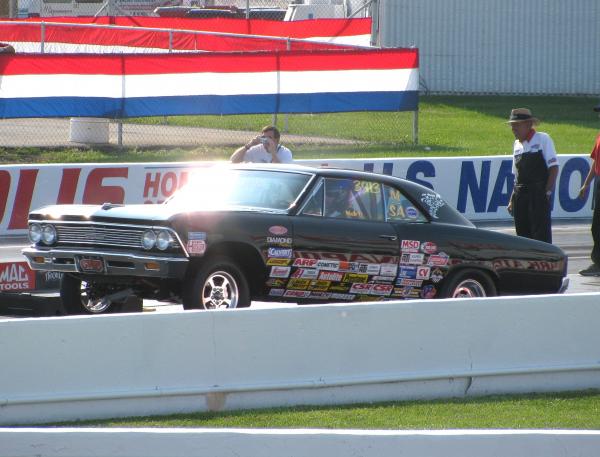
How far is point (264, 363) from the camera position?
296 inches

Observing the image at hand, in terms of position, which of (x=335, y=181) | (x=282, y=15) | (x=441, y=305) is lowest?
(x=441, y=305)

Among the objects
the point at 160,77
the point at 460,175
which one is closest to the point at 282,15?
the point at 160,77

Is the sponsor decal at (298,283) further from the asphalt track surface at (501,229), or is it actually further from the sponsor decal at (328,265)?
the asphalt track surface at (501,229)

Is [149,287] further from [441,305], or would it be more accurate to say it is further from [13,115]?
[13,115]

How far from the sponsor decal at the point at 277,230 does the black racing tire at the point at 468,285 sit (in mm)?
1550

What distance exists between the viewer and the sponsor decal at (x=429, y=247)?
10102mm

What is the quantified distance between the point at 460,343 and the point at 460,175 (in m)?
10.4

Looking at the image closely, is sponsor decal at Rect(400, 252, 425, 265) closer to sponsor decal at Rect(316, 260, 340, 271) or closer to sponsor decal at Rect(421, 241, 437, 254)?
sponsor decal at Rect(421, 241, 437, 254)

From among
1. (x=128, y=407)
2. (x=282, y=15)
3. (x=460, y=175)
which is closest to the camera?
(x=128, y=407)

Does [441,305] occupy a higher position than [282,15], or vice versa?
[282,15]

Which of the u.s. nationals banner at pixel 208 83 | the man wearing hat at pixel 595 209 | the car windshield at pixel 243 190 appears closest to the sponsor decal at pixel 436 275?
the car windshield at pixel 243 190

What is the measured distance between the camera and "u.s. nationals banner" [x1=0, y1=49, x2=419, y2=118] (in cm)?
2011

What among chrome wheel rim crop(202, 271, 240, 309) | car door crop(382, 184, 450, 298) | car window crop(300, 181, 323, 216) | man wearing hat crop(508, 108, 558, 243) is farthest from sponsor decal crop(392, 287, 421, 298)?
man wearing hat crop(508, 108, 558, 243)

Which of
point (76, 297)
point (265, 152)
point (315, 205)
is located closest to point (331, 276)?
point (315, 205)
